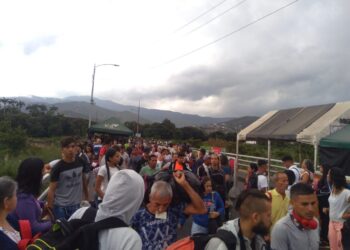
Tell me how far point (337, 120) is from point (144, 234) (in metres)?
7.51

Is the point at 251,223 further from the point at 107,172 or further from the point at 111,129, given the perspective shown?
the point at 111,129

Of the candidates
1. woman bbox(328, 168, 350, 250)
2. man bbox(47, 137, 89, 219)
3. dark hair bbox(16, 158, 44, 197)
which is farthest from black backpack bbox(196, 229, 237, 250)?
woman bbox(328, 168, 350, 250)

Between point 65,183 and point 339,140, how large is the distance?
6.39 meters

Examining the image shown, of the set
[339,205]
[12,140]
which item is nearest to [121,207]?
[339,205]

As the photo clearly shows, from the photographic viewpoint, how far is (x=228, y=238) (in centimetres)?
230

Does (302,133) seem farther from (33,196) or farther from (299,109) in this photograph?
(33,196)

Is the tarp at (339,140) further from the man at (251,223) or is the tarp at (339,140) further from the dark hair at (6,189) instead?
the dark hair at (6,189)

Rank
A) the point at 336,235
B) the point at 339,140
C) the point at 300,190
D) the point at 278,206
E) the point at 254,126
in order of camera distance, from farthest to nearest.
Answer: the point at 254,126
the point at 339,140
the point at 336,235
the point at 278,206
the point at 300,190

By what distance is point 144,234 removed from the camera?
3227mm

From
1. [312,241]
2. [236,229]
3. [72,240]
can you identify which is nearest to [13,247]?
[72,240]

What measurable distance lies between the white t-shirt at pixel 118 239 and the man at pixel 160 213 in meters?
0.94

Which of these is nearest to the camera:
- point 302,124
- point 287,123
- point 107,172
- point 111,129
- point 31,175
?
point 31,175

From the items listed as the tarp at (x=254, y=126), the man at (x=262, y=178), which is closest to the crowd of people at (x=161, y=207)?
the man at (x=262, y=178)

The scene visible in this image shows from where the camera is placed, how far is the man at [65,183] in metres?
5.36
